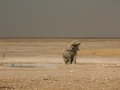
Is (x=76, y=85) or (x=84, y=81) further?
(x=84, y=81)

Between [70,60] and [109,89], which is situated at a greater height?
[70,60]

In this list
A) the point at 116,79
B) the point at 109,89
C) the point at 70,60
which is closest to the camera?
the point at 109,89

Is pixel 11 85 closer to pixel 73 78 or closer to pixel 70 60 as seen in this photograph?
pixel 73 78

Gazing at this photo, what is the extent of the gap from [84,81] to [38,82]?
148 cm

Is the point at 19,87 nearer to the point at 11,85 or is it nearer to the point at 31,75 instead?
the point at 11,85

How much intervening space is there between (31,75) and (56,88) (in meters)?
4.27

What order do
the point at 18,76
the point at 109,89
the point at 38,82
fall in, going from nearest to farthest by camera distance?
the point at 109,89
the point at 38,82
the point at 18,76

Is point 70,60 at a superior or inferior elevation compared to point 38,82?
superior

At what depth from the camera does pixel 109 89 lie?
14461 mm

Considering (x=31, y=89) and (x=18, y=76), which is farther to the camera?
(x=18, y=76)

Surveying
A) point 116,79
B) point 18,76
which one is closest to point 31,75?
point 18,76

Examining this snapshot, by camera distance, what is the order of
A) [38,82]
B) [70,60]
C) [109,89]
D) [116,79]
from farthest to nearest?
[70,60], [116,79], [38,82], [109,89]

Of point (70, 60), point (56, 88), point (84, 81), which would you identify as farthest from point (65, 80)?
point (70, 60)

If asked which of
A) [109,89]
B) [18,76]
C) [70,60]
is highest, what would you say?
[70,60]
